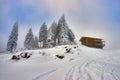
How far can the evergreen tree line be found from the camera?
5172cm

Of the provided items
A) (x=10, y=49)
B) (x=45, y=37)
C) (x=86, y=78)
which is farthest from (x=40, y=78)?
(x=45, y=37)

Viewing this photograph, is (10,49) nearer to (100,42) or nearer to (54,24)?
(54,24)

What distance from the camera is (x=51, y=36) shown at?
58.2 metres

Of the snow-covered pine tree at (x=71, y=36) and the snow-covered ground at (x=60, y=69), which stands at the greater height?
the snow-covered pine tree at (x=71, y=36)

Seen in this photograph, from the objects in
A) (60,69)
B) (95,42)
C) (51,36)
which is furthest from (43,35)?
(60,69)

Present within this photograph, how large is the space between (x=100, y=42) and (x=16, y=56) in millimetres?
30679

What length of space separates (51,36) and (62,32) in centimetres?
813

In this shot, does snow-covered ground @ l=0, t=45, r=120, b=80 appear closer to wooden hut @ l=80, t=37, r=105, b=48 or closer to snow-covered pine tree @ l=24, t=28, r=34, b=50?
wooden hut @ l=80, t=37, r=105, b=48

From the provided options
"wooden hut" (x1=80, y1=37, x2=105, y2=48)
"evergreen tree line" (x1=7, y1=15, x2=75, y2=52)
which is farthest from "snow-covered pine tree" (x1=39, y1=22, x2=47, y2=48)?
"wooden hut" (x1=80, y1=37, x2=105, y2=48)

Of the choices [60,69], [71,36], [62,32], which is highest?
[62,32]

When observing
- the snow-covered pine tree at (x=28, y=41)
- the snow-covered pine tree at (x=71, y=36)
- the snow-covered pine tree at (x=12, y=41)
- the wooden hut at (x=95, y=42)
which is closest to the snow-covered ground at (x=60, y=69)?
the wooden hut at (x=95, y=42)

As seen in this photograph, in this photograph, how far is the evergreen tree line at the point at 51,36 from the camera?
51.7 metres

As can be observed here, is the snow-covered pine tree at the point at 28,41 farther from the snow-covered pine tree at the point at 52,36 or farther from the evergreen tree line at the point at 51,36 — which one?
the snow-covered pine tree at the point at 52,36

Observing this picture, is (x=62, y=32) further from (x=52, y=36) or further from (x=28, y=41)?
(x=28, y=41)
